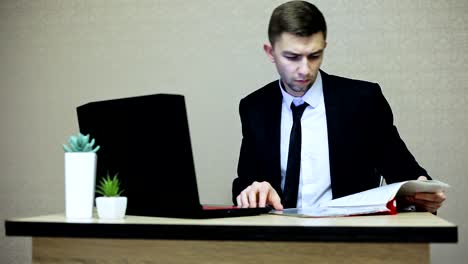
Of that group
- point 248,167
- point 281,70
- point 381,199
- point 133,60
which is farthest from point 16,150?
point 381,199

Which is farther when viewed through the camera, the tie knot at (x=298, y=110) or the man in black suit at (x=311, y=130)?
the tie knot at (x=298, y=110)

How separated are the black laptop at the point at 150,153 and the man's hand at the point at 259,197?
189 mm

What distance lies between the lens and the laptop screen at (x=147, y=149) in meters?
1.48

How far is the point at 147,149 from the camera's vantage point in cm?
159

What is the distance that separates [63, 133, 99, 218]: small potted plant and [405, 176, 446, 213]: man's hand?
2.89 ft

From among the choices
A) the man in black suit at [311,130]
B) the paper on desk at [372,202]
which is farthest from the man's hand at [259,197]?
the man in black suit at [311,130]

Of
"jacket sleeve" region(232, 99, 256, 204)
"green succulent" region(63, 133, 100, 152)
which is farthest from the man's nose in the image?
"green succulent" region(63, 133, 100, 152)

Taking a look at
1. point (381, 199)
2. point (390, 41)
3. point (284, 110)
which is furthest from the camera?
point (390, 41)

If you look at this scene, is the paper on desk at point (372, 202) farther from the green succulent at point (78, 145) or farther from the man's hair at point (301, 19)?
the man's hair at point (301, 19)

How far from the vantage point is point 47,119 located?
3.56 meters

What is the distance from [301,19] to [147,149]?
93cm

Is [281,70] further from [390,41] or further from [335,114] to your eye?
[390,41]

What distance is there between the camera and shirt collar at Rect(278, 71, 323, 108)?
2.46m

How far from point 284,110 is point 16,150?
1.76m
